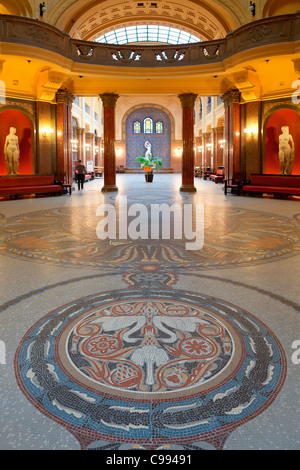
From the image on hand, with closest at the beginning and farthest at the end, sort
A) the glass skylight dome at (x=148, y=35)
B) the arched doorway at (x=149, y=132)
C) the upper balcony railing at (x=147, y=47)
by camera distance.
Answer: the upper balcony railing at (x=147, y=47) < the glass skylight dome at (x=148, y=35) < the arched doorway at (x=149, y=132)

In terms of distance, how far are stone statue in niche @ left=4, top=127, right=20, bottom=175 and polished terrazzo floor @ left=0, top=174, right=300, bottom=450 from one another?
10.8 metres

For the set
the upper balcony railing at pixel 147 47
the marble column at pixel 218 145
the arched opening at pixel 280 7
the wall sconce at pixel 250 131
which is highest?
the arched opening at pixel 280 7

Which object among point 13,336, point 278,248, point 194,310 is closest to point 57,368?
point 13,336

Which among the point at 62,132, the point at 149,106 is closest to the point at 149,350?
the point at 62,132

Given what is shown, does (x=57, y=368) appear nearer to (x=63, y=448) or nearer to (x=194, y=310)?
(x=63, y=448)

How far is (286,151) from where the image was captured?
14852mm

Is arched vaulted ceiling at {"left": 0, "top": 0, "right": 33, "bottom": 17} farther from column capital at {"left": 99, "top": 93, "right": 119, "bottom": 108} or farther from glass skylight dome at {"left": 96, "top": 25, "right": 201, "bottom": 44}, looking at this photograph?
glass skylight dome at {"left": 96, "top": 25, "right": 201, "bottom": 44}

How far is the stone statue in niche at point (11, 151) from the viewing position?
14.7 meters

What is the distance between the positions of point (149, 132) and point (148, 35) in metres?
14.8

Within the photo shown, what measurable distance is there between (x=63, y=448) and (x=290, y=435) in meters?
1.04

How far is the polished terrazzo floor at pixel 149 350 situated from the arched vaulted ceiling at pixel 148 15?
14231 millimetres

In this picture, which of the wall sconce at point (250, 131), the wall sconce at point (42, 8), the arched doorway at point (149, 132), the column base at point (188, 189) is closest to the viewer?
the wall sconce at point (42, 8)

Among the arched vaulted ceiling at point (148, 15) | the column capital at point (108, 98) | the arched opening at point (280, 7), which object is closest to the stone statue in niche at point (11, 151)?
the column capital at point (108, 98)

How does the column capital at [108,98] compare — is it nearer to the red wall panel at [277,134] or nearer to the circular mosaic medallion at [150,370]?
the red wall panel at [277,134]
